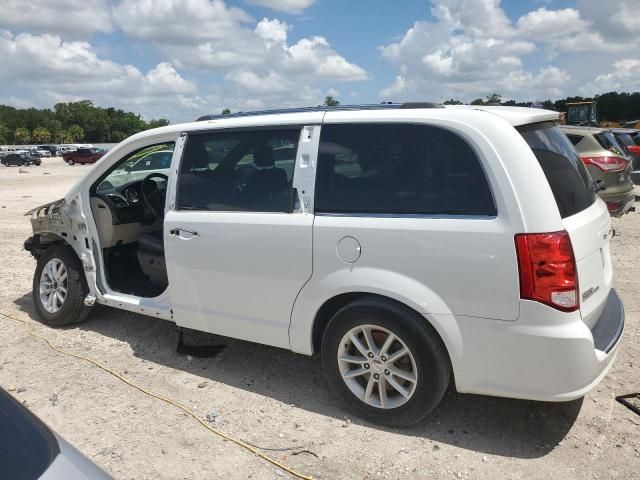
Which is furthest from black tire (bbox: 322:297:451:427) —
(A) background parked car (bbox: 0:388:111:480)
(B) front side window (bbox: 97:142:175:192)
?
(B) front side window (bbox: 97:142:175:192)

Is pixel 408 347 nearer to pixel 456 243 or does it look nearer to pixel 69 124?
pixel 456 243

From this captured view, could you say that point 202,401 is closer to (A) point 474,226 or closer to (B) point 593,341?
(A) point 474,226

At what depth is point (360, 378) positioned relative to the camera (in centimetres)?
346

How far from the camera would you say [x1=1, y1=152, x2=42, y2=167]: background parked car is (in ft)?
167

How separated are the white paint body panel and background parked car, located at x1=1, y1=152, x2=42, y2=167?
54442mm

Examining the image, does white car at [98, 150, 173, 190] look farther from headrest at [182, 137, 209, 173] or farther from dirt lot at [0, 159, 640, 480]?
dirt lot at [0, 159, 640, 480]

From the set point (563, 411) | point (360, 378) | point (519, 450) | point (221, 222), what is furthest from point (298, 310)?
point (563, 411)

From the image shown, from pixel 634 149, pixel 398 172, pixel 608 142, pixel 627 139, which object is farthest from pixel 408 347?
pixel 627 139

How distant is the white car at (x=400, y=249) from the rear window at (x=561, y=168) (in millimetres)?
13

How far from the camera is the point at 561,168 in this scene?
10.4 feet

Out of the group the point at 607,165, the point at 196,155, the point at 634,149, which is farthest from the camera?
the point at 634,149

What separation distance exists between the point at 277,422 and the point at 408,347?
3.36 ft

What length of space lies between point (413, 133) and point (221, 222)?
1454 mm

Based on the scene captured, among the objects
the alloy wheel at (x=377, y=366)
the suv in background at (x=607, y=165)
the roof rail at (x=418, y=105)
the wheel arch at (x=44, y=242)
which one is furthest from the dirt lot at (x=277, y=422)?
the suv in background at (x=607, y=165)
